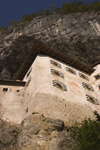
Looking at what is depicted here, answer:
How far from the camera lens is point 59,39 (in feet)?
92.3

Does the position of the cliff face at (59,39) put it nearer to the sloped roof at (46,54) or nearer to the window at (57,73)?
the sloped roof at (46,54)

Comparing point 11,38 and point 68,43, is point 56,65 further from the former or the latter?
point 11,38

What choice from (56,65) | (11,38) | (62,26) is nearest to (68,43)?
(62,26)

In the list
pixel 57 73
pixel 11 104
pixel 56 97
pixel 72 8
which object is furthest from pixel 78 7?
pixel 11 104

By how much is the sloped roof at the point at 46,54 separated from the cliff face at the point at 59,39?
4.86 m

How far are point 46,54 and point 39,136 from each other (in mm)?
12116

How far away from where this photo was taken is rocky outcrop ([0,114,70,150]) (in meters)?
11.3

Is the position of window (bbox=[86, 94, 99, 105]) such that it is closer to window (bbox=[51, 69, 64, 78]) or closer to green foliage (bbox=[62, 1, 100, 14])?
window (bbox=[51, 69, 64, 78])

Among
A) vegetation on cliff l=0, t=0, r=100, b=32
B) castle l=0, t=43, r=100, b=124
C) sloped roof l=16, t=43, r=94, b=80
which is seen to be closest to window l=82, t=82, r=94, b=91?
castle l=0, t=43, r=100, b=124

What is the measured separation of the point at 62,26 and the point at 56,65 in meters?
12.2

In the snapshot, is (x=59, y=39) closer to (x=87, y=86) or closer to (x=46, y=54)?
(x=46, y=54)

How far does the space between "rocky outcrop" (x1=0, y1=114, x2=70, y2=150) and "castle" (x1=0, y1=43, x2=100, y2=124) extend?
35.3 inches

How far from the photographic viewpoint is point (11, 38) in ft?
101

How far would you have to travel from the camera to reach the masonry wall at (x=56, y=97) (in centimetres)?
1413
